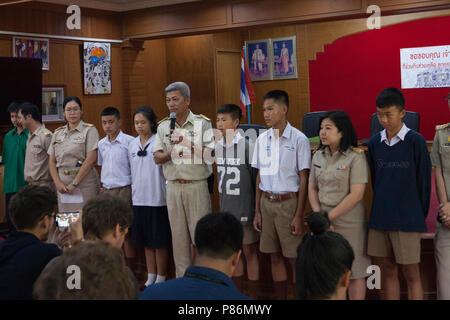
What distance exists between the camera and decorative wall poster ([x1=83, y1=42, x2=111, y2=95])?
7074mm

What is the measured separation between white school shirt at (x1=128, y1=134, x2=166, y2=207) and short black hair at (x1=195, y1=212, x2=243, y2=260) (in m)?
2.10

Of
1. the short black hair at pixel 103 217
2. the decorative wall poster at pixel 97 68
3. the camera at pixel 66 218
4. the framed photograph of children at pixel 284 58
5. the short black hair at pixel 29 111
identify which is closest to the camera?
the short black hair at pixel 103 217

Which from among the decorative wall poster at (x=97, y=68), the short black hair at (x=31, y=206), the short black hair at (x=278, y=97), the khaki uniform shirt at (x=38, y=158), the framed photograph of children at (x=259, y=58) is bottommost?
the short black hair at (x=31, y=206)

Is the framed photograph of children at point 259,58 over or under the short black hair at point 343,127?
over

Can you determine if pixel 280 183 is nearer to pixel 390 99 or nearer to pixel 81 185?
pixel 390 99

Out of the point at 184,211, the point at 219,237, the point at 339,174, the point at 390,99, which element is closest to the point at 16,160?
the point at 184,211

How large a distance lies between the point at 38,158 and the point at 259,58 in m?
5.64

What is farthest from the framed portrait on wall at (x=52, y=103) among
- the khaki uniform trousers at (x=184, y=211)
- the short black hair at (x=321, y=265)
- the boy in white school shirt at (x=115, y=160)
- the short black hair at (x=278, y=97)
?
the short black hair at (x=321, y=265)

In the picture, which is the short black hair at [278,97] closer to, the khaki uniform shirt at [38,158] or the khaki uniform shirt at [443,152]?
the khaki uniform shirt at [443,152]

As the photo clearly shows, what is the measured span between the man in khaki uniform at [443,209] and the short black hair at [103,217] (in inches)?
72.7

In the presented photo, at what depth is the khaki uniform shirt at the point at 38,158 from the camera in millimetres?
4629

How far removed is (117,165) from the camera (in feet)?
13.9

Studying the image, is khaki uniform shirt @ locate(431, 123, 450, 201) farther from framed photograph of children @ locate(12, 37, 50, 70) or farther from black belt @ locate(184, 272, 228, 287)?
framed photograph of children @ locate(12, 37, 50, 70)

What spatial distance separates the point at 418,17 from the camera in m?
8.15
